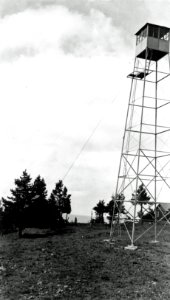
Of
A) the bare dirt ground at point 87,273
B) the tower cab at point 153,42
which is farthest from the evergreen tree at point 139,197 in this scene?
the tower cab at point 153,42

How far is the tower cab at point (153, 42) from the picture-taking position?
18.4 m

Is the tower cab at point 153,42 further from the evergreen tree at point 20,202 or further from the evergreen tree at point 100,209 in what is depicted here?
the evergreen tree at point 100,209

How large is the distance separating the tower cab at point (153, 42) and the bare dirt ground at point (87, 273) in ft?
36.0

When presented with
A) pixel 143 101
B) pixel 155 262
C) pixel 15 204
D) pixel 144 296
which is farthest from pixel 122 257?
pixel 15 204

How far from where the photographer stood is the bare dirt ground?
9930mm

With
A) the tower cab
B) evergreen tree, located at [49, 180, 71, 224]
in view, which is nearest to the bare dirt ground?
the tower cab

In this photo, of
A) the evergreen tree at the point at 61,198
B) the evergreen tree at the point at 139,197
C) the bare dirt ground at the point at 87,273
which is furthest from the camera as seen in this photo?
the evergreen tree at the point at 61,198

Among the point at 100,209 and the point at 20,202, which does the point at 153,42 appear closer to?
the point at 20,202

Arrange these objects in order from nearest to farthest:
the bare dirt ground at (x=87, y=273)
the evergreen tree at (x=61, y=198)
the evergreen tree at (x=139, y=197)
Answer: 1. the bare dirt ground at (x=87, y=273)
2. the evergreen tree at (x=139, y=197)
3. the evergreen tree at (x=61, y=198)

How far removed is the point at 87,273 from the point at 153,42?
514 inches

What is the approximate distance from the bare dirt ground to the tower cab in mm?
10960

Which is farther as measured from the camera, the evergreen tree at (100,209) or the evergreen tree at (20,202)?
the evergreen tree at (100,209)

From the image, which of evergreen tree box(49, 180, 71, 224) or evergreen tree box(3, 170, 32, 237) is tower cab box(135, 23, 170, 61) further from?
evergreen tree box(49, 180, 71, 224)

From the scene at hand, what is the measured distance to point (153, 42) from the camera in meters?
18.4
